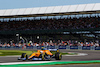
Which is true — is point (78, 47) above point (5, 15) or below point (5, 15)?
below

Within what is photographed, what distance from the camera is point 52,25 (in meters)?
46.3

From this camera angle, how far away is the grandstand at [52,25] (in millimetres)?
41812

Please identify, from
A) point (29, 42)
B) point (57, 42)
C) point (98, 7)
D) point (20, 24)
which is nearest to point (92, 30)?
point (98, 7)

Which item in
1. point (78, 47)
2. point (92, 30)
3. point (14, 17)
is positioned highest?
point (14, 17)

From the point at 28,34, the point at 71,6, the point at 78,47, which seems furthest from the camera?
the point at 28,34

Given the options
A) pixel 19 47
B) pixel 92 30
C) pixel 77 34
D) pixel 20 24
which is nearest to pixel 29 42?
pixel 19 47

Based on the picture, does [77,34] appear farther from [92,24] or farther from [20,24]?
[20,24]

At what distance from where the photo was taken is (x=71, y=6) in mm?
44438

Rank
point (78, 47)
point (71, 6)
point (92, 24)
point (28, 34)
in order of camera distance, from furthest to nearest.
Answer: point (28, 34), point (71, 6), point (92, 24), point (78, 47)

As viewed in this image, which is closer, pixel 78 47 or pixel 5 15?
pixel 78 47

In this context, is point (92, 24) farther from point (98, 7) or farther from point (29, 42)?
point (29, 42)

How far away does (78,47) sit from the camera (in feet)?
128

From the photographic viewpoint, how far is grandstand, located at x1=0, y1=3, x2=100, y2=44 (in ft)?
137

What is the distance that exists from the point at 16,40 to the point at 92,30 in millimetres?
17407
